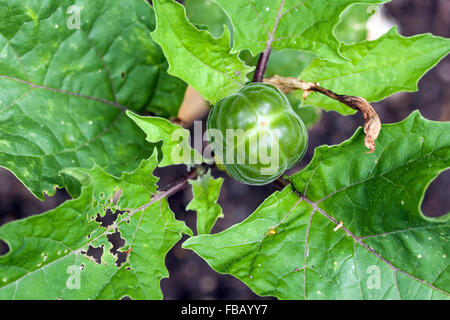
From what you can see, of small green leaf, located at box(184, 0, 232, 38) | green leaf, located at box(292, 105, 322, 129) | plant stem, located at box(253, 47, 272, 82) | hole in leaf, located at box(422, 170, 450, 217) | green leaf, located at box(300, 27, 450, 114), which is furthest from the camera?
hole in leaf, located at box(422, 170, 450, 217)

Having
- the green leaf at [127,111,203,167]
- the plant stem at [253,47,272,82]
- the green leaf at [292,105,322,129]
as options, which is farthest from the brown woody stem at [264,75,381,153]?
the green leaf at [292,105,322,129]

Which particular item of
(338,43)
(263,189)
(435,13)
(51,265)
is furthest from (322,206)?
(435,13)

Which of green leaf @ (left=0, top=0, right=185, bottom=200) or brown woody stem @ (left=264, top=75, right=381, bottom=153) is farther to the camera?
green leaf @ (left=0, top=0, right=185, bottom=200)

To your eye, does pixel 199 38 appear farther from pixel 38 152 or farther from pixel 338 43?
pixel 38 152

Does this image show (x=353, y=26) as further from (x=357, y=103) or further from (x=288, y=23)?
(x=357, y=103)

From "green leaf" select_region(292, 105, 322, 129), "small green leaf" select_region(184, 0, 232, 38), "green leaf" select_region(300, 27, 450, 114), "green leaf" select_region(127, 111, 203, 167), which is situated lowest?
"green leaf" select_region(292, 105, 322, 129)

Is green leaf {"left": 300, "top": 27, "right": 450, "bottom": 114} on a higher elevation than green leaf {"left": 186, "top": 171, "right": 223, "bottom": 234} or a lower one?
higher

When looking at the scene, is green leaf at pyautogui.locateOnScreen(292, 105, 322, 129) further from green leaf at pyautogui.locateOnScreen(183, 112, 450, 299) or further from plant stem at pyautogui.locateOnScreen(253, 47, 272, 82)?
green leaf at pyautogui.locateOnScreen(183, 112, 450, 299)
